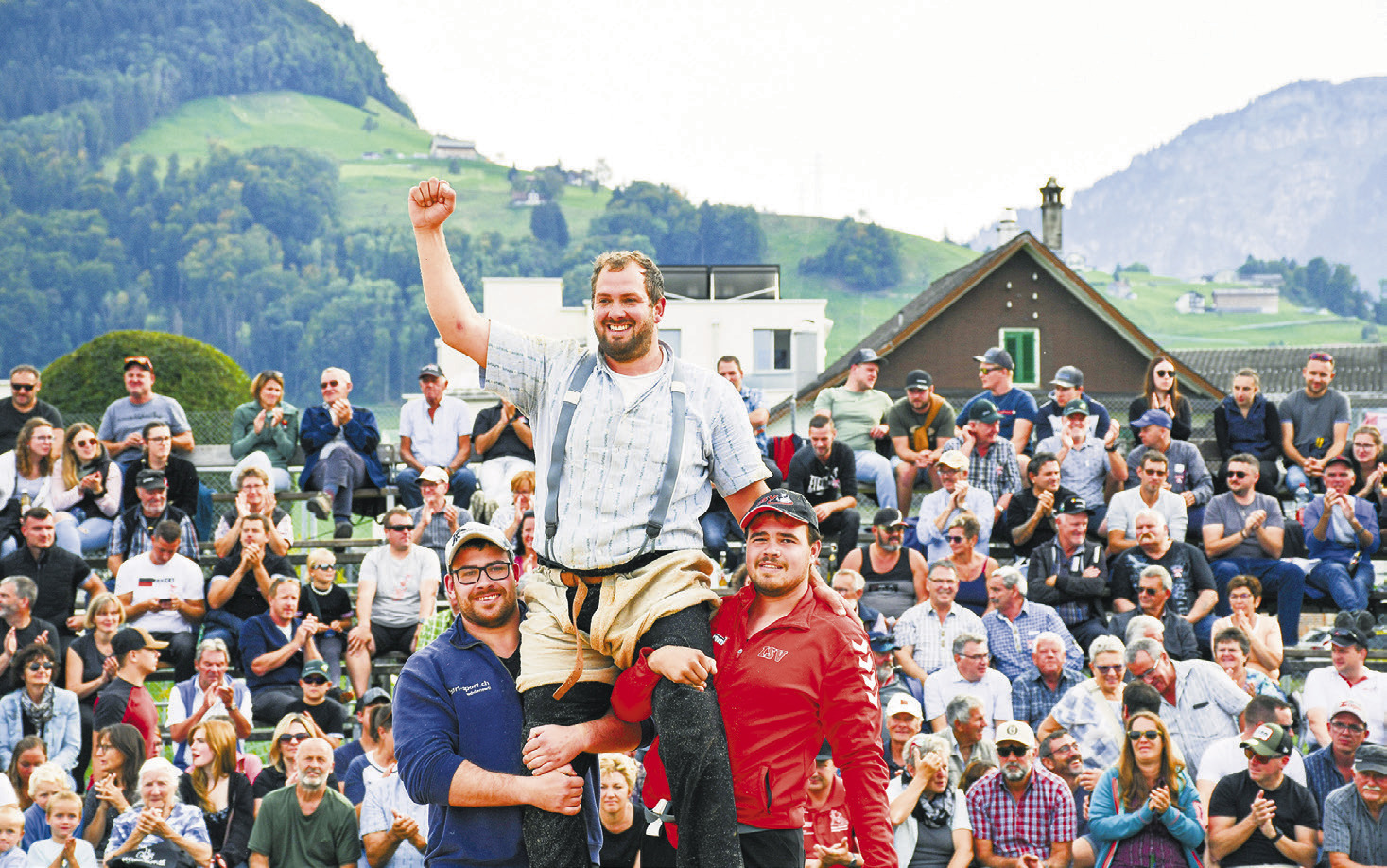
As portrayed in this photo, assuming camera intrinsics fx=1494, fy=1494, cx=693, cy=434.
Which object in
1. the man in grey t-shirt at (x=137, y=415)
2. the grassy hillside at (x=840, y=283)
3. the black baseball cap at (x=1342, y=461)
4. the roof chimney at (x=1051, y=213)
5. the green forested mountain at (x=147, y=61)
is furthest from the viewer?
the green forested mountain at (x=147, y=61)

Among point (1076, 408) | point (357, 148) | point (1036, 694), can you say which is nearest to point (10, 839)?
point (1036, 694)

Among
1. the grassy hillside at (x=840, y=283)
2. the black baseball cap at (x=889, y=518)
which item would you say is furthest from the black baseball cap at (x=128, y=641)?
the grassy hillside at (x=840, y=283)

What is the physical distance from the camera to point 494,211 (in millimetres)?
115875

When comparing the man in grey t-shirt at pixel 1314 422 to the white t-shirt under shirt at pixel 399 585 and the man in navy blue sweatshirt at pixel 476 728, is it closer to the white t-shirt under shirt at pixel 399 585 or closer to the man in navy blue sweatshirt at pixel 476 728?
the white t-shirt under shirt at pixel 399 585

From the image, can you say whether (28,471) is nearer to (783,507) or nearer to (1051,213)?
(783,507)

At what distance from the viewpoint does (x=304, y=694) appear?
9.12 meters

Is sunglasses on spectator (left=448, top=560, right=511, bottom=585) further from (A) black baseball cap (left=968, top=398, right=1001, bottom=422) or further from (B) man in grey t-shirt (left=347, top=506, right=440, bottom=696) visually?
(A) black baseball cap (left=968, top=398, right=1001, bottom=422)

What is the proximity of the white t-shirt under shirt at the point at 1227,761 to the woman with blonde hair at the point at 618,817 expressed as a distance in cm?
319

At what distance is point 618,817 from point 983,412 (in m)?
4.90

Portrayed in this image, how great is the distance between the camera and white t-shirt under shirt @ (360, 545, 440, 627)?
9875mm

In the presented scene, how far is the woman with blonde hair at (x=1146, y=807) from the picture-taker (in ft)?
23.9

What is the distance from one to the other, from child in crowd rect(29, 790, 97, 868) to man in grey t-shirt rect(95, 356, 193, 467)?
154 inches

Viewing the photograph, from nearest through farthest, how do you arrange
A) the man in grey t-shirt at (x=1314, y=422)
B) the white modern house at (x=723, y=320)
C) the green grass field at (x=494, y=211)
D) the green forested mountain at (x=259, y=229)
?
the man in grey t-shirt at (x=1314, y=422) < the white modern house at (x=723, y=320) < the green forested mountain at (x=259, y=229) < the green grass field at (x=494, y=211)

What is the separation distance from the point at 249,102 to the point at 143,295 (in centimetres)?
5664
